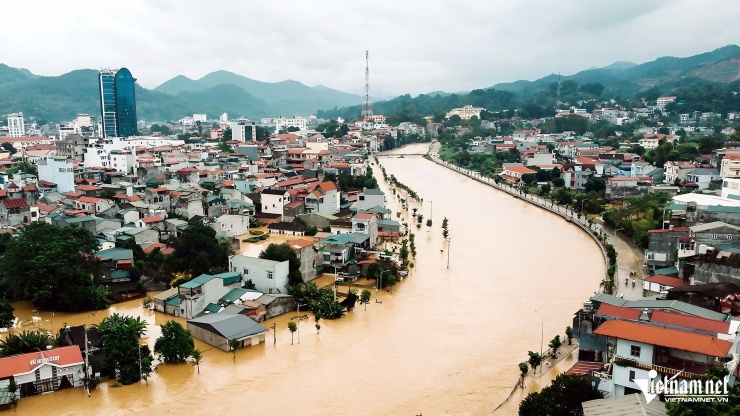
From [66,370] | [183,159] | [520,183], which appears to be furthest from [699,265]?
[183,159]

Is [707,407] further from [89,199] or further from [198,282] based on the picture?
[89,199]

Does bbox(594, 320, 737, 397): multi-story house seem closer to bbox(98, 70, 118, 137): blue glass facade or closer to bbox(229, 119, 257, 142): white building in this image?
bbox(229, 119, 257, 142): white building

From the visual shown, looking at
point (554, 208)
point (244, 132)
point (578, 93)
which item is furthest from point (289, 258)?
point (578, 93)

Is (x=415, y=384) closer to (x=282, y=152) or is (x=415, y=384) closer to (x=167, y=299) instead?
(x=167, y=299)

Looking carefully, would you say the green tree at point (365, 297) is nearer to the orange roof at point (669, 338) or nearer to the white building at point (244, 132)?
the orange roof at point (669, 338)

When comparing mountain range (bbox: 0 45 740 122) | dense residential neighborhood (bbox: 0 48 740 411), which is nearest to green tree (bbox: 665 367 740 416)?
dense residential neighborhood (bbox: 0 48 740 411)

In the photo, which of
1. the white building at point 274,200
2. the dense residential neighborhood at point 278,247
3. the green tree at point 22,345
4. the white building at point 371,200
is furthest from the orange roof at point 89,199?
the green tree at point 22,345

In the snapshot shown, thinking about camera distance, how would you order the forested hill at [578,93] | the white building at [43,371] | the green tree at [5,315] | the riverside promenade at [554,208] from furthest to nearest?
the forested hill at [578,93]
the riverside promenade at [554,208]
the green tree at [5,315]
the white building at [43,371]
